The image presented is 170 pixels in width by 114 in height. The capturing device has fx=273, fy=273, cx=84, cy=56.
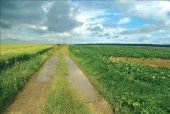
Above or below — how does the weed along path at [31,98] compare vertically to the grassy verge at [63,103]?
below

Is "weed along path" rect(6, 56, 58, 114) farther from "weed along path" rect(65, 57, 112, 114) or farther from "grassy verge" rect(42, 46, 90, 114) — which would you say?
"weed along path" rect(65, 57, 112, 114)

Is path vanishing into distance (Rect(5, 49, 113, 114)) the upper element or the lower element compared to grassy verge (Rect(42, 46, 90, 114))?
lower

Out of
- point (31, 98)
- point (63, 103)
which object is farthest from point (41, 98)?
point (63, 103)

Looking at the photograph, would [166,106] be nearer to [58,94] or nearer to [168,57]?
[58,94]

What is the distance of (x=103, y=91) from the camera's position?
14.1 metres

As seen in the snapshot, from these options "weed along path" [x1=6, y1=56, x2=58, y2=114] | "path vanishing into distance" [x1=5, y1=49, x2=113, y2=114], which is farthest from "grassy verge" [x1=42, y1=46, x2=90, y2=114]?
"weed along path" [x1=6, y1=56, x2=58, y2=114]

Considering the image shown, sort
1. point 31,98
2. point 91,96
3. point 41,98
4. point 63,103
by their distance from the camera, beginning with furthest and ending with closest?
point 91,96 → point 31,98 → point 41,98 → point 63,103

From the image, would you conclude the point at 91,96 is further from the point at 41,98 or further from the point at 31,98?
the point at 31,98

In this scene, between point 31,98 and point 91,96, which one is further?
point 91,96

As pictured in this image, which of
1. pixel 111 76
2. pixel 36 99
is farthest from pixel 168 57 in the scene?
pixel 36 99

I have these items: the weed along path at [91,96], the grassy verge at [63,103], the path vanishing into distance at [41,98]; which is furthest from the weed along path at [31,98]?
the weed along path at [91,96]

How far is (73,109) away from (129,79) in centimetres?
608

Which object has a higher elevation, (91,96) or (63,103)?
(63,103)

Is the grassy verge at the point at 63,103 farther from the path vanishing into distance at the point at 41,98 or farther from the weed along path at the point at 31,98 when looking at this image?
the weed along path at the point at 31,98
